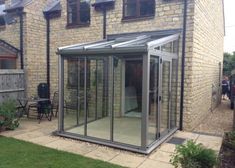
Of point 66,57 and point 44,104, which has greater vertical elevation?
point 66,57

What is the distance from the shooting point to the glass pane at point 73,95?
6.76m

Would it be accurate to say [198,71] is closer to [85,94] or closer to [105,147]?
[85,94]

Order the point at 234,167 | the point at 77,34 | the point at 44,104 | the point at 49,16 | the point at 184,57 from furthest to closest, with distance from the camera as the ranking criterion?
1. the point at 49,16
2. the point at 77,34
3. the point at 44,104
4. the point at 184,57
5. the point at 234,167

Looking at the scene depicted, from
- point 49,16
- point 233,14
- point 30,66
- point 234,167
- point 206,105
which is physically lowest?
point 234,167

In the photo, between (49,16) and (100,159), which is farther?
(49,16)

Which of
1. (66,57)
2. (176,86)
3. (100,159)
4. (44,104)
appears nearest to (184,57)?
(176,86)

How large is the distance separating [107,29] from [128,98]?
284 centimetres

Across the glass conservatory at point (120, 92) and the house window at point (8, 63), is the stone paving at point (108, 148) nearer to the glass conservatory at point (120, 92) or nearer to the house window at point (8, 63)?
the glass conservatory at point (120, 92)

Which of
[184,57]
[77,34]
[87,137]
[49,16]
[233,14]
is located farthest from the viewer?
[233,14]

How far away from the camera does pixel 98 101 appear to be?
741 cm

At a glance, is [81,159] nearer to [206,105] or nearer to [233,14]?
[206,105]

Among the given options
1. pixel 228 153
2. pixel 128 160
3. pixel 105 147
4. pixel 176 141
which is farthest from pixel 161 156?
pixel 228 153

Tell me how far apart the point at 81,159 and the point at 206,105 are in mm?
6598

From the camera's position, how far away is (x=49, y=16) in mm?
10336
